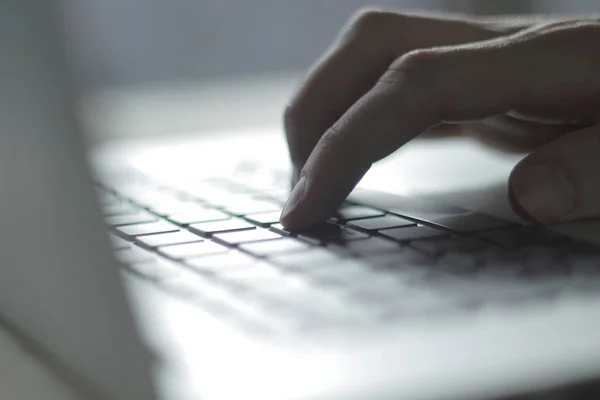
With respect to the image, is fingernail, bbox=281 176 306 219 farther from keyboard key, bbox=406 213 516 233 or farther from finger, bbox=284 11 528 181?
finger, bbox=284 11 528 181

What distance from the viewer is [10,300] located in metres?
0.32

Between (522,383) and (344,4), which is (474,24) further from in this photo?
(344,4)

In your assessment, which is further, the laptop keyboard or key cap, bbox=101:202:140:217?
key cap, bbox=101:202:140:217

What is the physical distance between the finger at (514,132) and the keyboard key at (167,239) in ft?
1.39

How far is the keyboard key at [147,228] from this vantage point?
52cm

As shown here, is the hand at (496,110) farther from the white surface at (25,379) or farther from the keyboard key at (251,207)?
the white surface at (25,379)

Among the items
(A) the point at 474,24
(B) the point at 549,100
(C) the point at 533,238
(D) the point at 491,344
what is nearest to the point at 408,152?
(A) the point at 474,24

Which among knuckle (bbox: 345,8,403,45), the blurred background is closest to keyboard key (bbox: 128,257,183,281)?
knuckle (bbox: 345,8,403,45)

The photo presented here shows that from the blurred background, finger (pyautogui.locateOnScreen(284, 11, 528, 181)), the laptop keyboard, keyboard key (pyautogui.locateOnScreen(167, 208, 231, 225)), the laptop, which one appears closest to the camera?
the laptop

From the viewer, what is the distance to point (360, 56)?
0.78 meters

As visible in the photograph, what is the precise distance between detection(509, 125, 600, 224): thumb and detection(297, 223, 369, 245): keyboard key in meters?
0.12

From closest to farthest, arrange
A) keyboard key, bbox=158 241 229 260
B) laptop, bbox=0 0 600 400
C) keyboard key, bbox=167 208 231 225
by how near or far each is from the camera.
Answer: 1. laptop, bbox=0 0 600 400
2. keyboard key, bbox=158 241 229 260
3. keyboard key, bbox=167 208 231 225

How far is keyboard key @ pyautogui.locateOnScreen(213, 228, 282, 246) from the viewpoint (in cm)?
49

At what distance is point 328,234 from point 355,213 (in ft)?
0.25
